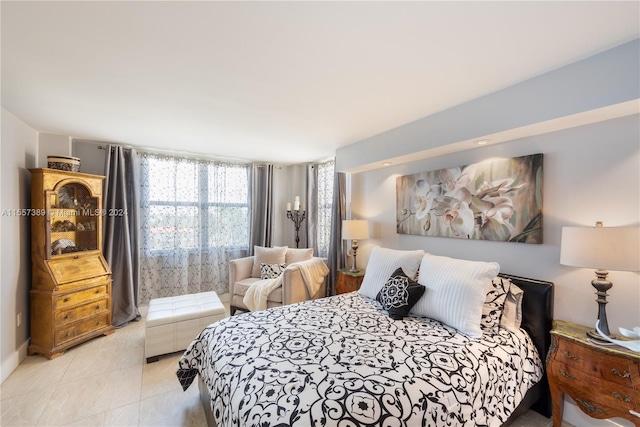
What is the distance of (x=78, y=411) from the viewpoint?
1907mm

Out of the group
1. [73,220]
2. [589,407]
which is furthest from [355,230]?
[73,220]

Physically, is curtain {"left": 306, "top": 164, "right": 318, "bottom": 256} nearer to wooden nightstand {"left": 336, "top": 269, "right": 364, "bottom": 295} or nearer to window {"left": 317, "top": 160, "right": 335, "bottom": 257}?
window {"left": 317, "top": 160, "right": 335, "bottom": 257}

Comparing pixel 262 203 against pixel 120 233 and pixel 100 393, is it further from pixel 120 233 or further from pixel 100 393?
pixel 100 393

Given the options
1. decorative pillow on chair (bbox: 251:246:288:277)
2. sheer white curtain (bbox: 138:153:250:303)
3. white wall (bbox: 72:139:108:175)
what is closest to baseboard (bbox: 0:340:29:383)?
sheer white curtain (bbox: 138:153:250:303)

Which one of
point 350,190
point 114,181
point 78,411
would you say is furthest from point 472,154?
point 114,181

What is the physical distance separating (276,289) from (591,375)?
9.05 ft

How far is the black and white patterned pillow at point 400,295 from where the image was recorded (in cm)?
205

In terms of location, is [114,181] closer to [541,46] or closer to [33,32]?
[33,32]

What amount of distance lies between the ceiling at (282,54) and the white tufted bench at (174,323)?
1.99 metres

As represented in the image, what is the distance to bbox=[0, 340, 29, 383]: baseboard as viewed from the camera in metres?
2.26

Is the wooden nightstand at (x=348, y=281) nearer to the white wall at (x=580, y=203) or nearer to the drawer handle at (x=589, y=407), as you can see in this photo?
the white wall at (x=580, y=203)

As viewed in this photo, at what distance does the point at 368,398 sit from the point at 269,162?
4.19 metres

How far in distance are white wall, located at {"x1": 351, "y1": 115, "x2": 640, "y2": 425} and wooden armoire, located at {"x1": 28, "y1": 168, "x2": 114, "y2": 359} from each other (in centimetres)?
406

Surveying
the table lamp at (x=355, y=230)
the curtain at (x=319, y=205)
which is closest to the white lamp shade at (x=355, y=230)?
the table lamp at (x=355, y=230)
